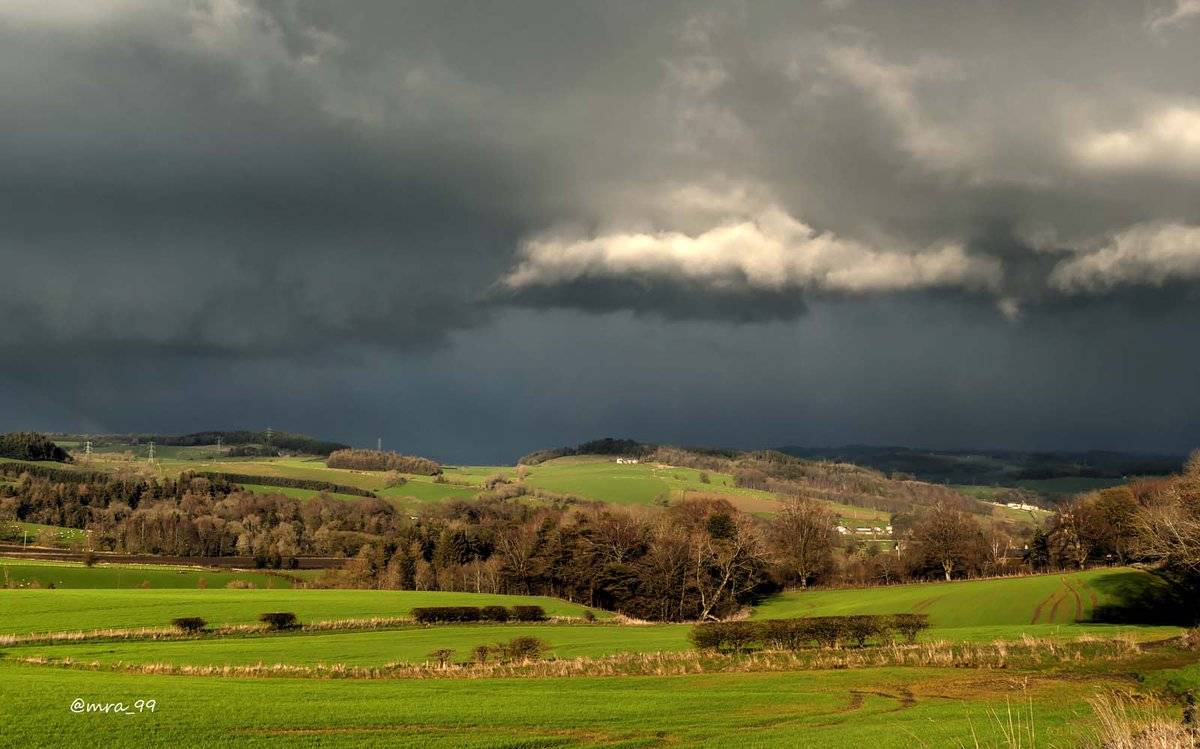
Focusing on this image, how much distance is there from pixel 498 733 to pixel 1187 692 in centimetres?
2475

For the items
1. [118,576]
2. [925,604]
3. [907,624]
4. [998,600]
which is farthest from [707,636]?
[118,576]

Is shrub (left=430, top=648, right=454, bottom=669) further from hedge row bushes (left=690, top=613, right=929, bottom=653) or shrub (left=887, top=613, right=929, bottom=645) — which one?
shrub (left=887, top=613, right=929, bottom=645)

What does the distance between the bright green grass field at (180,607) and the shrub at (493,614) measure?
24.9 feet

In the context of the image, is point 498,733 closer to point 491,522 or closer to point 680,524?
A: point 680,524

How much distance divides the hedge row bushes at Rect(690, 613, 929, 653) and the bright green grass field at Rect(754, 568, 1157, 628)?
72.5 ft

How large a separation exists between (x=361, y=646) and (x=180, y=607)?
25.5m

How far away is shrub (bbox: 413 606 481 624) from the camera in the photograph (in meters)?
72.5

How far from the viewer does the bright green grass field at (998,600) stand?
6906 cm

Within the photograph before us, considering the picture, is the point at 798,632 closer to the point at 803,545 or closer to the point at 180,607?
the point at 180,607

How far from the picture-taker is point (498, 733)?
81.3ft

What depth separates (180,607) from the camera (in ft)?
227

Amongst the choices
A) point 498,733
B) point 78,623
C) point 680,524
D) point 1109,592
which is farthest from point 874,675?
point 680,524

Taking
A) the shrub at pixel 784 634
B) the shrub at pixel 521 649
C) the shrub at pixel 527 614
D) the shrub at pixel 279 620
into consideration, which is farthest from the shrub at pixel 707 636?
the shrub at pixel 279 620

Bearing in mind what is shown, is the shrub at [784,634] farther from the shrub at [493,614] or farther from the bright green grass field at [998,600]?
the shrub at [493,614]
